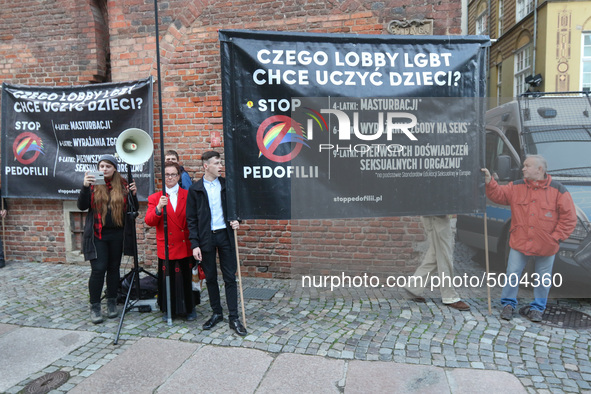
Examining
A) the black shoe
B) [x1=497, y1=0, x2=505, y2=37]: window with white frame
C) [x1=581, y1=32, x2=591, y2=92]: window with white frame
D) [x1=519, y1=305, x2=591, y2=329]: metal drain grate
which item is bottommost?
[x1=519, y1=305, x2=591, y2=329]: metal drain grate

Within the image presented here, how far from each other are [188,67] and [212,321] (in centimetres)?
372

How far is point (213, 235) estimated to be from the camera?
4.41 meters

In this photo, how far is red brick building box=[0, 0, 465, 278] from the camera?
581cm

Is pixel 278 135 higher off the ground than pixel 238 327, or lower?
higher

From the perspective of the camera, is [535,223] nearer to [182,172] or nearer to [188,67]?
[182,172]

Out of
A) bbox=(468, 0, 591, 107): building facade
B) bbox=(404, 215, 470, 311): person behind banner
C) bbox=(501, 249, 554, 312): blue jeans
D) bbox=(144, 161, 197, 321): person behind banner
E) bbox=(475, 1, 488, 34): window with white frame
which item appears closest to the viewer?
bbox=(144, 161, 197, 321): person behind banner

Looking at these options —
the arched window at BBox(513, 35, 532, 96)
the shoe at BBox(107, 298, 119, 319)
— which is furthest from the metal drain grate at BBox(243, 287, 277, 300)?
the arched window at BBox(513, 35, 532, 96)

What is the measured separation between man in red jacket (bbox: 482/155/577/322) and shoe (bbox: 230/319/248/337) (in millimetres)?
2752

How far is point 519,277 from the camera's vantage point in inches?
189

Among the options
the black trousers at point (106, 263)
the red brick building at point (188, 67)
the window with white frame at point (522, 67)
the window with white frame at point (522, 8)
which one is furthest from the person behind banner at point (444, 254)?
the window with white frame at point (522, 8)

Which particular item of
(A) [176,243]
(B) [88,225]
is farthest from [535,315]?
(B) [88,225]

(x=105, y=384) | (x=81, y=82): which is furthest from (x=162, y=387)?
(x=81, y=82)

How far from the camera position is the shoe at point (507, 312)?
15.1ft

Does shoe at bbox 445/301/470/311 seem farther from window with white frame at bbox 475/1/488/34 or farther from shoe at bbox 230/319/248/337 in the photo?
window with white frame at bbox 475/1/488/34
